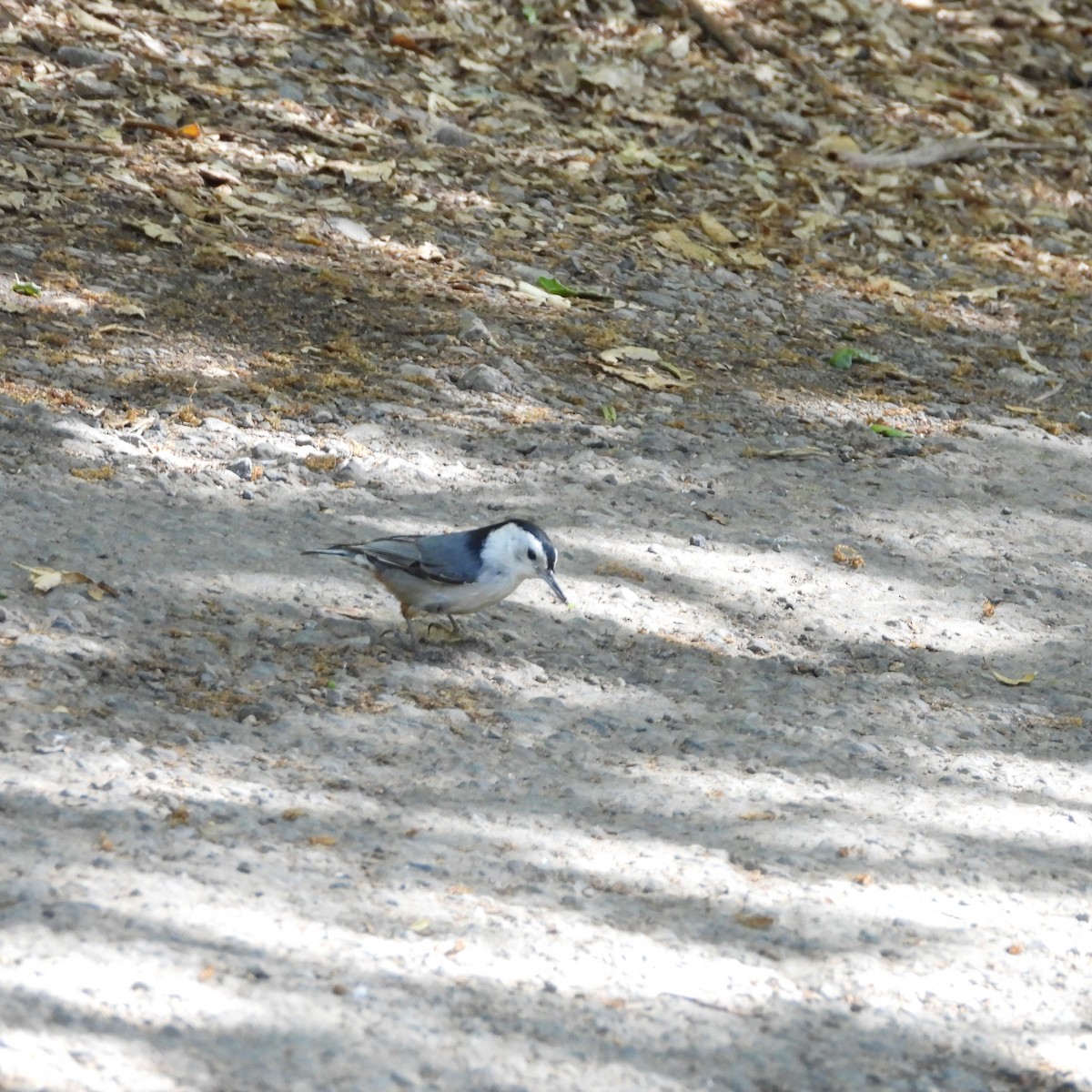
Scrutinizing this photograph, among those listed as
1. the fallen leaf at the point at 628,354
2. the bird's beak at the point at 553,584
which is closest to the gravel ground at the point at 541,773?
the bird's beak at the point at 553,584

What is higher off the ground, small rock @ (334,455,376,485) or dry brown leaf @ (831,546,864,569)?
dry brown leaf @ (831,546,864,569)

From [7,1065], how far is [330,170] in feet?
22.3

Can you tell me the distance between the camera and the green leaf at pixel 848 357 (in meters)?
8.16

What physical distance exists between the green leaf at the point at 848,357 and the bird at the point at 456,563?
145 inches

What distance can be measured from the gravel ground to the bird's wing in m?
0.31

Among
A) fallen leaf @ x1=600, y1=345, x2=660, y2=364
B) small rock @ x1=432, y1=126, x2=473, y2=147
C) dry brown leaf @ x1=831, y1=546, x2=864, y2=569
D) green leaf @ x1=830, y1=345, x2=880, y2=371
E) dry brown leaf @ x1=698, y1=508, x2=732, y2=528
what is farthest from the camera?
small rock @ x1=432, y1=126, x2=473, y2=147

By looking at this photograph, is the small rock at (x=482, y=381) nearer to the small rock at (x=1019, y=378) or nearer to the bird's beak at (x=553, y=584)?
the bird's beak at (x=553, y=584)

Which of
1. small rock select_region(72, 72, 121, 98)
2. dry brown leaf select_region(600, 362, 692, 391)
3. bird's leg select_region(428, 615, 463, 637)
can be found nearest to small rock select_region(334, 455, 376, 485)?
bird's leg select_region(428, 615, 463, 637)

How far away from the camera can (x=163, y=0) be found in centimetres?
990

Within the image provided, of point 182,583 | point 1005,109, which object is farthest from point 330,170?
point 1005,109

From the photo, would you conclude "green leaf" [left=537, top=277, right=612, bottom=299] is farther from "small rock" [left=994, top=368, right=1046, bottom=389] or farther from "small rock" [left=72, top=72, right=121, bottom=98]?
"small rock" [left=72, top=72, right=121, bottom=98]

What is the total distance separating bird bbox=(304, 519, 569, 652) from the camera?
4832 millimetres

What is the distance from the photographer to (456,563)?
482 cm

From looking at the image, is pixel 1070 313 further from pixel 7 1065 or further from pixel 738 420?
pixel 7 1065
